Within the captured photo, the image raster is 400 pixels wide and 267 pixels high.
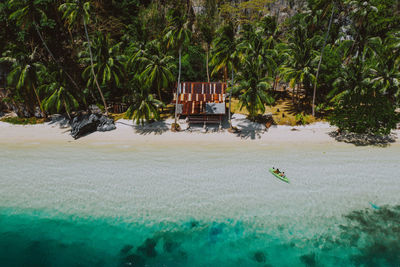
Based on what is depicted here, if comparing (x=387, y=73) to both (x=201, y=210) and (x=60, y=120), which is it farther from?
(x=60, y=120)

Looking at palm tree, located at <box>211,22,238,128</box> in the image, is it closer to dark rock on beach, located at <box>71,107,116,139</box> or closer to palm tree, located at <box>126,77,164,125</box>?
palm tree, located at <box>126,77,164,125</box>

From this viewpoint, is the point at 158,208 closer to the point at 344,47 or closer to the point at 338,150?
the point at 338,150

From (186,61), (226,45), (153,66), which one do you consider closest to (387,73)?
(226,45)

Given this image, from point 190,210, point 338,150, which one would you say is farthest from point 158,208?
point 338,150

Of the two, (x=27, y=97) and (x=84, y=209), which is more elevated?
(x=27, y=97)

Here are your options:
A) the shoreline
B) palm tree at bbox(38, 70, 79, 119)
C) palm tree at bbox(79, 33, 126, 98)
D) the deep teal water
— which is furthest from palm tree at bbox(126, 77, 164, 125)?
the deep teal water
